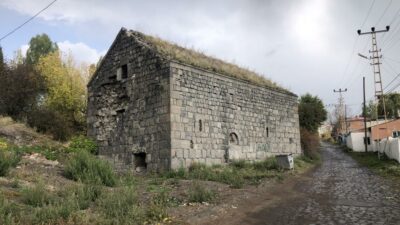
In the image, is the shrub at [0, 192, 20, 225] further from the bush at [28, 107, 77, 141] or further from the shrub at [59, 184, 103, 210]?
the bush at [28, 107, 77, 141]

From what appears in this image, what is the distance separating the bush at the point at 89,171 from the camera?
1170cm

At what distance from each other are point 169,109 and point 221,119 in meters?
3.42

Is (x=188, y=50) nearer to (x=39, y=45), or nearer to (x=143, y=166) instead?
(x=143, y=166)

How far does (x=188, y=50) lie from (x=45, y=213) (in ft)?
47.1

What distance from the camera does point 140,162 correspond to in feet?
57.6

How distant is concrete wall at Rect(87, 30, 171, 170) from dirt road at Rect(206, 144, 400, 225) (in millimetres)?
5473

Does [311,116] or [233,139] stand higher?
[311,116]

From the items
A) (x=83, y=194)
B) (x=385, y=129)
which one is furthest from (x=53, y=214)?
(x=385, y=129)

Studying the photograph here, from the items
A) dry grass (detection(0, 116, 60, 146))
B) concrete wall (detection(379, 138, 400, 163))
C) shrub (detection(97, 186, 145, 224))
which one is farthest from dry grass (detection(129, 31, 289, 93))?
shrub (detection(97, 186, 145, 224))

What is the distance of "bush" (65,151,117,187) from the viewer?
461 inches

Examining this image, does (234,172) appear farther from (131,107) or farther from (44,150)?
(44,150)

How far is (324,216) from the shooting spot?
9234mm

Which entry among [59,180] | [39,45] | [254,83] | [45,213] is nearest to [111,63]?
[254,83]

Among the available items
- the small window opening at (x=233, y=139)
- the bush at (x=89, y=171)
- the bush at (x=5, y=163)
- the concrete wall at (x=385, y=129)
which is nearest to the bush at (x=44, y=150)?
the bush at (x=5, y=163)
